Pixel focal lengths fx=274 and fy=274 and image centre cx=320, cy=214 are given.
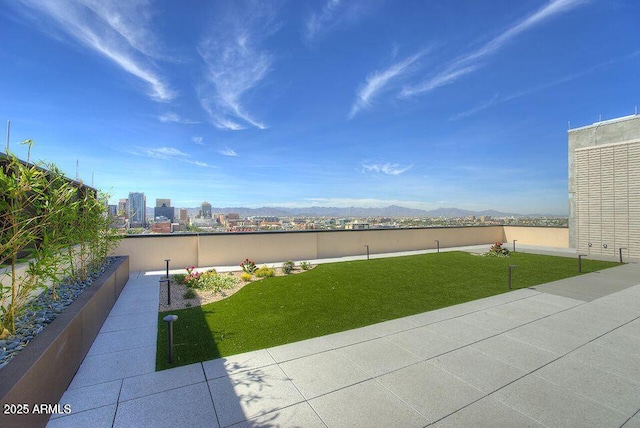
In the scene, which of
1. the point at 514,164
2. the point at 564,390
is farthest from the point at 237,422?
the point at 514,164

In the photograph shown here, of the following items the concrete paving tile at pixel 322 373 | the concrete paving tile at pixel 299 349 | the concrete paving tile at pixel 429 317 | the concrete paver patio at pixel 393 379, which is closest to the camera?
the concrete paver patio at pixel 393 379

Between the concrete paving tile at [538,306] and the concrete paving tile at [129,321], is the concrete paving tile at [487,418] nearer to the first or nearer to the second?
the concrete paving tile at [538,306]

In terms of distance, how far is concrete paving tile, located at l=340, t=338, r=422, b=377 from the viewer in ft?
10.4

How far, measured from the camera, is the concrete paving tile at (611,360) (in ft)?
10.2

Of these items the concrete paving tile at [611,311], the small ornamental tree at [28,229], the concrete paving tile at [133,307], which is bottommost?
the concrete paving tile at [133,307]

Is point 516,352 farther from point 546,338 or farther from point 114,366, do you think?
point 114,366

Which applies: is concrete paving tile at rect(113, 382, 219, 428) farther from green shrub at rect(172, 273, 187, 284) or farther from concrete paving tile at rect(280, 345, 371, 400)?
green shrub at rect(172, 273, 187, 284)

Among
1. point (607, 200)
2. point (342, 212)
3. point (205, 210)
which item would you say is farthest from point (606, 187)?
point (205, 210)

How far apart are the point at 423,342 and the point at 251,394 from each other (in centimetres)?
243

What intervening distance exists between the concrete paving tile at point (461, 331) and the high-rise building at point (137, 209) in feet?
30.1

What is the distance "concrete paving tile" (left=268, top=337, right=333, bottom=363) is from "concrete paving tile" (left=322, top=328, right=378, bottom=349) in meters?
0.09

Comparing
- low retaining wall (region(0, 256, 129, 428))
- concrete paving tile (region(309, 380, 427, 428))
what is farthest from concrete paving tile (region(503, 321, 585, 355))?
low retaining wall (region(0, 256, 129, 428))

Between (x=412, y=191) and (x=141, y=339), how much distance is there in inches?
956

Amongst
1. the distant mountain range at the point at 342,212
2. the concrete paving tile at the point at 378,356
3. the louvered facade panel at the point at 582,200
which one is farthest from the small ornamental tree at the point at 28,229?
the louvered facade panel at the point at 582,200
